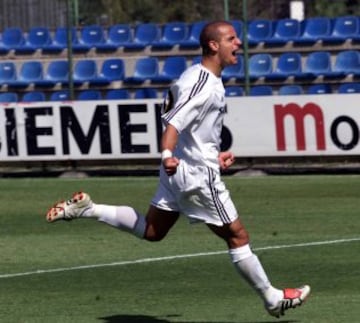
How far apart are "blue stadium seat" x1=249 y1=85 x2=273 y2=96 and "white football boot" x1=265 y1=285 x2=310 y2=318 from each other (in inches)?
545

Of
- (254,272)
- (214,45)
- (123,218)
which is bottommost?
(254,272)

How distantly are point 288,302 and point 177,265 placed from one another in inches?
113

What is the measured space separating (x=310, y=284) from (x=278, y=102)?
31.2 feet

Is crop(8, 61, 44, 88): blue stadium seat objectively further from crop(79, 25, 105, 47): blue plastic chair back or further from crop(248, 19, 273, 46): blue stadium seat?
crop(248, 19, 273, 46): blue stadium seat

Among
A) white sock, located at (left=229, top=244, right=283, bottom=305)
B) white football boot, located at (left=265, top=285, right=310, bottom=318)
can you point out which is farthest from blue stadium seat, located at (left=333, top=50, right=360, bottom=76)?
white sock, located at (left=229, top=244, right=283, bottom=305)

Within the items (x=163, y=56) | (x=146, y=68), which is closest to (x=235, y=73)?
(x=146, y=68)

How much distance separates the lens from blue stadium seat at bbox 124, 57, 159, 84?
2483 centimetres

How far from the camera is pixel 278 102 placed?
19031 mm

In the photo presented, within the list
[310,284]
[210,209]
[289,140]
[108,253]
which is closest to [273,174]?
[289,140]

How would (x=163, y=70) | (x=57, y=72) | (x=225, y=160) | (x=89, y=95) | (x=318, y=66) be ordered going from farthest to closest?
(x=57, y=72)
(x=163, y=70)
(x=318, y=66)
(x=89, y=95)
(x=225, y=160)

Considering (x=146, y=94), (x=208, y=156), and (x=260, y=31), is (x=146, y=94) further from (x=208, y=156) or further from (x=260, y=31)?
(x=208, y=156)

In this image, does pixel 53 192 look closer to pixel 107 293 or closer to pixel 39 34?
pixel 107 293

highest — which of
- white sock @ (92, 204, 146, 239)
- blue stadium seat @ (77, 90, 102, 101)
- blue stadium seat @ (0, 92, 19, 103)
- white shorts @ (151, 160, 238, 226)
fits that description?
white shorts @ (151, 160, 238, 226)

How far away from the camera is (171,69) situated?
24578 millimetres
